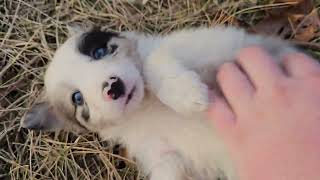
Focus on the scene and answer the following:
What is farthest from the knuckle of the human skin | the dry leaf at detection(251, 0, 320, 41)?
the dry leaf at detection(251, 0, 320, 41)

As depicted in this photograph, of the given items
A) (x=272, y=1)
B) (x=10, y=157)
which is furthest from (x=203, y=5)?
(x=10, y=157)

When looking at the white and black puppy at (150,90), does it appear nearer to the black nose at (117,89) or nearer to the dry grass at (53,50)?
the black nose at (117,89)

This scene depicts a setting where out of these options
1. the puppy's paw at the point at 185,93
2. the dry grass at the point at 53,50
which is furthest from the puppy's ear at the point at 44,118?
the puppy's paw at the point at 185,93

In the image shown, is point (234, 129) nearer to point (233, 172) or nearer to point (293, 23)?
point (233, 172)

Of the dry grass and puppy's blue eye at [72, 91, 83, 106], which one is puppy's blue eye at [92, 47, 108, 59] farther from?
the dry grass

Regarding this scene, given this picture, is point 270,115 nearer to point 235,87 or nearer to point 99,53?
point 235,87

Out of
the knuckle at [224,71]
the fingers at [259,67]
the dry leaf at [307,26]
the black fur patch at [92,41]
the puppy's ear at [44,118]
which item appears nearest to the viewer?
the fingers at [259,67]
